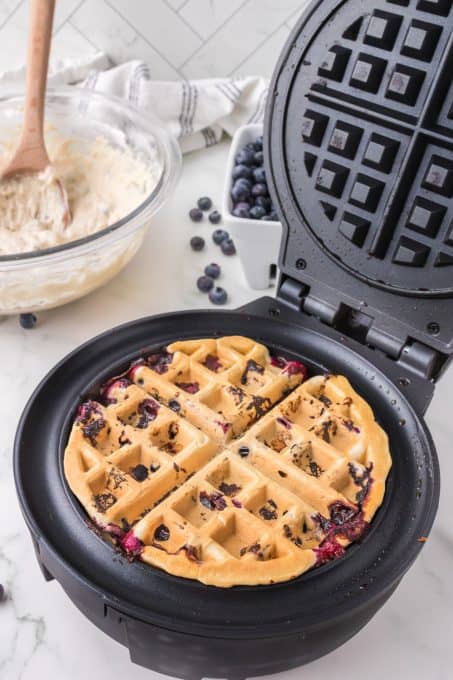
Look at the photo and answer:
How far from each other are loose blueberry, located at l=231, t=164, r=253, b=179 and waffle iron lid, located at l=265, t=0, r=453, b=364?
464mm

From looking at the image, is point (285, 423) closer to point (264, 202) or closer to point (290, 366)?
point (290, 366)

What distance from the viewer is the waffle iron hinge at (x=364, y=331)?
1.11 metres

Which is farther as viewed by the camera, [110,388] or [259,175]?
[259,175]

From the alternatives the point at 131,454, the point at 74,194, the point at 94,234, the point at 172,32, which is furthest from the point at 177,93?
the point at 131,454

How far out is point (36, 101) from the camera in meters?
1.59

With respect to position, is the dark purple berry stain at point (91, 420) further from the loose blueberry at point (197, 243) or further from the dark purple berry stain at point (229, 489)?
the loose blueberry at point (197, 243)

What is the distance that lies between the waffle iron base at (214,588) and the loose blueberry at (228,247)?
756 millimetres

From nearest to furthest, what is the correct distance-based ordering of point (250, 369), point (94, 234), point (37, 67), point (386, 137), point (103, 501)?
point (103, 501), point (386, 137), point (250, 369), point (94, 234), point (37, 67)

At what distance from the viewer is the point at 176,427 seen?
108 cm

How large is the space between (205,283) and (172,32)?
0.88m

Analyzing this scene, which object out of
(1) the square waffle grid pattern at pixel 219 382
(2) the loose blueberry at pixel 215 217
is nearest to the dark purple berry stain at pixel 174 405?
(1) the square waffle grid pattern at pixel 219 382

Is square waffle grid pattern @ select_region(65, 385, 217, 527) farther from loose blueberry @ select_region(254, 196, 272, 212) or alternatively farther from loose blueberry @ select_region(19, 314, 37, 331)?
loose blueberry @ select_region(254, 196, 272, 212)

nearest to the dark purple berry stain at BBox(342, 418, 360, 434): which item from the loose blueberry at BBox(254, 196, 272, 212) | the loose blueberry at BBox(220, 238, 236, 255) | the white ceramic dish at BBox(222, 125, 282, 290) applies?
the white ceramic dish at BBox(222, 125, 282, 290)

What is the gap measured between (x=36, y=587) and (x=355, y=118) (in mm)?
885
